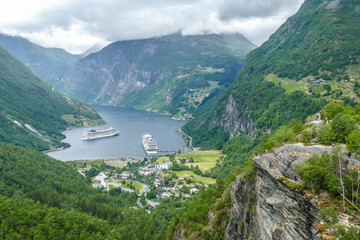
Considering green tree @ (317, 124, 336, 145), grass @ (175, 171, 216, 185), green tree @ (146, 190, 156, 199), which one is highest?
green tree @ (317, 124, 336, 145)

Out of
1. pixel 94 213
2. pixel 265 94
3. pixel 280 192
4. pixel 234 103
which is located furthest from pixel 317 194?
pixel 234 103

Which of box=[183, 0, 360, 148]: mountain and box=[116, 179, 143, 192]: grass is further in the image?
box=[116, 179, 143, 192]: grass

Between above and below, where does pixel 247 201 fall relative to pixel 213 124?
above

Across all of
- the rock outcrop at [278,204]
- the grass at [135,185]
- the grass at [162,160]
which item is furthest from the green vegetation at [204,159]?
the rock outcrop at [278,204]

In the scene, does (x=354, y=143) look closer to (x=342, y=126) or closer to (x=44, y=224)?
(x=342, y=126)

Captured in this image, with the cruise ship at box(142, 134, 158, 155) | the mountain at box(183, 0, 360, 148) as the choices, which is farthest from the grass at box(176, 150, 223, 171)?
the cruise ship at box(142, 134, 158, 155)

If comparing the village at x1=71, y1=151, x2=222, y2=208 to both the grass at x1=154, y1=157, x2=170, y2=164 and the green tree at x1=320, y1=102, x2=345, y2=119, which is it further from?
the green tree at x1=320, y1=102, x2=345, y2=119

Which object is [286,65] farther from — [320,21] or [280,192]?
[280,192]
